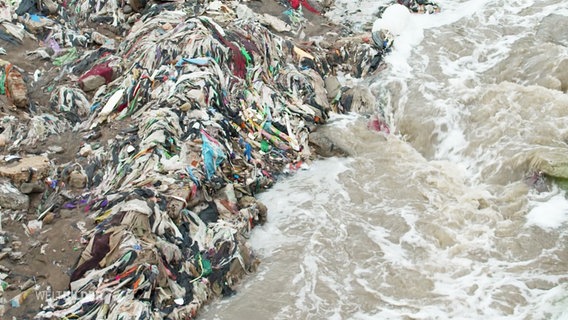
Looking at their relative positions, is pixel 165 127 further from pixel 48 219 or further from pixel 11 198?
pixel 11 198

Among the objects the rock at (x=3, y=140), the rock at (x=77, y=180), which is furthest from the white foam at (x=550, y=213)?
the rock at (x=3, y=140)

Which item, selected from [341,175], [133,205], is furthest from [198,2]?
[133,205]

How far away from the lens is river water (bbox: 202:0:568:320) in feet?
18.0

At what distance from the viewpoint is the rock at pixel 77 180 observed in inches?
Result: 245

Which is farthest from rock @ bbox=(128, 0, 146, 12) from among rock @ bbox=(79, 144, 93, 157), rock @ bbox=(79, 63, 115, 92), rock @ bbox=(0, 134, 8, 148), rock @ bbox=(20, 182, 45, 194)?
rock @ bbox=(20, 182, 45, 194)

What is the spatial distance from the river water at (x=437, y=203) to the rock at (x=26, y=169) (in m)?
2.52

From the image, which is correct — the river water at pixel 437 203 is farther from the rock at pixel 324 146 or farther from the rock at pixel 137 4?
the rock at pixel 137 4

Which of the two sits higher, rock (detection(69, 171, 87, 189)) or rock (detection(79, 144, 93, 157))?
rock (detection(79, 144, 93, 157))

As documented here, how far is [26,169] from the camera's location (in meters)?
5.98

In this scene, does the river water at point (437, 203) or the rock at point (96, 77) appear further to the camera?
the rock at point (96, 77)

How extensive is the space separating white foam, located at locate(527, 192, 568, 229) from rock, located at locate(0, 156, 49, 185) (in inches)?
221

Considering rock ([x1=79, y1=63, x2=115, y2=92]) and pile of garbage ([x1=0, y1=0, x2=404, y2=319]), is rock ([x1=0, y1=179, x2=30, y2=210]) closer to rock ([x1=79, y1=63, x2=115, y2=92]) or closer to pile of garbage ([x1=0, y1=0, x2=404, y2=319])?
pile of garbage ([x1=0, y1=0, x2=404, y2=319])

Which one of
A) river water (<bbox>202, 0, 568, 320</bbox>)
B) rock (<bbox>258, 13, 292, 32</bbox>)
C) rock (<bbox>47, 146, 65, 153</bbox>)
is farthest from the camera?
rock (<bbox>258, 13, 292, 32</bbox>)

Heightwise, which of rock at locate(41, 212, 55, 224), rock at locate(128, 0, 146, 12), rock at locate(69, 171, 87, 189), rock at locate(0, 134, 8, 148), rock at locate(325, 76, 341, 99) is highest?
rock at locate(128, 0, 146, 12)
